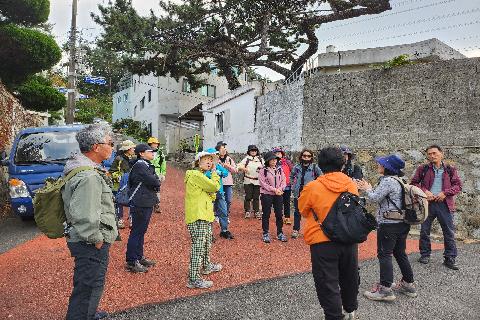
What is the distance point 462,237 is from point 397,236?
4.94 m

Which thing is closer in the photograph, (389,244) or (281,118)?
(389,244)

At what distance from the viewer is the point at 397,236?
14.8 ft

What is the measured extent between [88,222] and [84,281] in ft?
1.57

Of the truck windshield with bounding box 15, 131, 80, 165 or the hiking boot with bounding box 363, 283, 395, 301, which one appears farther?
the truck windshield with bounding box 15, 131, 80, 165

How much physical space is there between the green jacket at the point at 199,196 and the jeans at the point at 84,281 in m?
1.83

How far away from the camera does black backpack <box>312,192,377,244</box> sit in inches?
130

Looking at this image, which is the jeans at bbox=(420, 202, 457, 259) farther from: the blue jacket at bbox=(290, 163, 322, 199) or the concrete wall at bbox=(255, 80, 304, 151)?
the concrete wall at bbox=(255, 80, 304, 151)

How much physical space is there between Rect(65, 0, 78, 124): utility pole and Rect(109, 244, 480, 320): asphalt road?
14416 mm

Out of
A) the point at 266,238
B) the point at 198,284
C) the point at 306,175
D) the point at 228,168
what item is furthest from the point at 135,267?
the point at 306,175

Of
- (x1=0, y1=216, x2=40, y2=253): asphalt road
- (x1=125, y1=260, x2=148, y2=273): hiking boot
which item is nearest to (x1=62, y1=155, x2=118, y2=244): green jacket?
(x1=125, y1=260, x2=148, y2=273): hiking boot

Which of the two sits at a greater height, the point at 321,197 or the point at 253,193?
the point at 321,197

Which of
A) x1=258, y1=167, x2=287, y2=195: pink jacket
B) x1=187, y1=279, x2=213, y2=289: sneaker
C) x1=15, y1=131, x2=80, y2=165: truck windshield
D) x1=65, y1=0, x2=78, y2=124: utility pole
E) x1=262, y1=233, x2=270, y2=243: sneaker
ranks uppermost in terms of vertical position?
x1=65, y1=0, x2=78, y2=124: utility pole

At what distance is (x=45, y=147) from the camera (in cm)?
837

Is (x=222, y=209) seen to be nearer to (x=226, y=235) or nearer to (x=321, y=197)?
(x=226, y=235)
